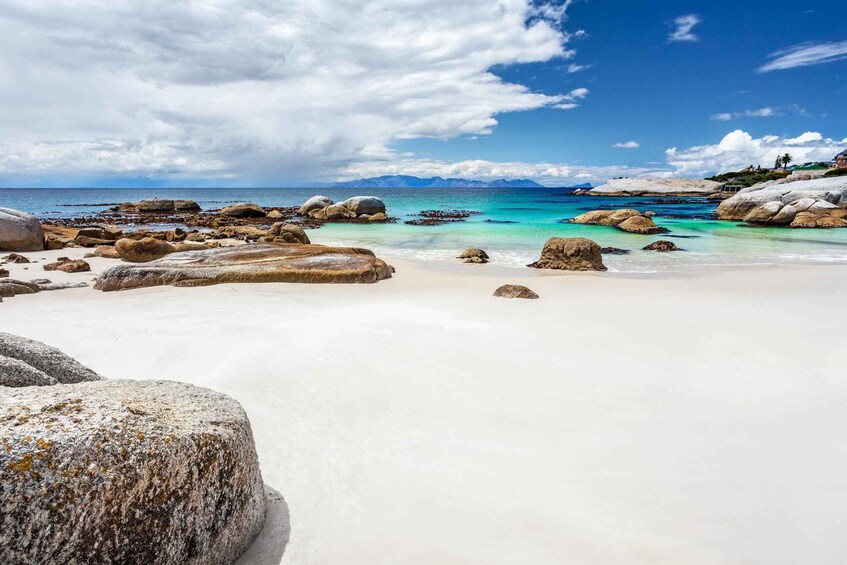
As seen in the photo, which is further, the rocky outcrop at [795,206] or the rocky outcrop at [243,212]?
the rocky outcrop at [243,212]

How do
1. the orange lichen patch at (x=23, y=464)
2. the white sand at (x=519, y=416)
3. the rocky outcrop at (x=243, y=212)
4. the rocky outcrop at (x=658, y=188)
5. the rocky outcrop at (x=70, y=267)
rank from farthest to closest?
the rocky outcrop at (x=658, y=188), the rocky outcrop at (x=243, y=212), the rocky outcrop at (x=70, y=267), the white sand at (x=519, y=416), the orange lichen patch at (x=23, y=464)

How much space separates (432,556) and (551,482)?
1182 millimetres

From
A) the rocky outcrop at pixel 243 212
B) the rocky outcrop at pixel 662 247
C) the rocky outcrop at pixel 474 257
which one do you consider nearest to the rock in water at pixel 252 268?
the rocky outcrop at pixel 474 257

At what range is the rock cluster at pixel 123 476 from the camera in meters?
1.87

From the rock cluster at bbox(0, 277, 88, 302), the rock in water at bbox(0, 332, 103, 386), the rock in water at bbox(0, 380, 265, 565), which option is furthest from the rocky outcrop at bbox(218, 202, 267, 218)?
the rock in water at bbox(0, 380, 265, 565)

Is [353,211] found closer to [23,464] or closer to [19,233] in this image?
[19,233]

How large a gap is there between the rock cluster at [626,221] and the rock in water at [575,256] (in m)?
17.4

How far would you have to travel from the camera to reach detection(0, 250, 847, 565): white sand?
306 centimetres

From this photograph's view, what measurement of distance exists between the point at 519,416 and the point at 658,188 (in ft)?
405

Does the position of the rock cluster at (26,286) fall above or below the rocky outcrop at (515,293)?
above

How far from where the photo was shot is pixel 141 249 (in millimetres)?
14344

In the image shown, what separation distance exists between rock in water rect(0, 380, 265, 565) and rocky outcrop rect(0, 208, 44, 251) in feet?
61.5

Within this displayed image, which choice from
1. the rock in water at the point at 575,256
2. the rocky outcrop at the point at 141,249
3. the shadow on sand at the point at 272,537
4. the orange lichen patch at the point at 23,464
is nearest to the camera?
the orange lichen patch at the point at 23,464

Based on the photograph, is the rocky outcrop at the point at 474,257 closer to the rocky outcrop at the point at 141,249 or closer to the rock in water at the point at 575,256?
the rock in water at the point at 575,256
